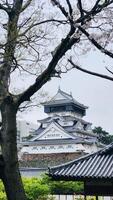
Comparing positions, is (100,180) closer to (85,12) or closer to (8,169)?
(8,169)

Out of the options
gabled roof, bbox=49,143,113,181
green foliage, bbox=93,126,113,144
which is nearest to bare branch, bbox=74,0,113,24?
gabled roof, bbox=49,143,113,181

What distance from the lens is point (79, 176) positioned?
1243 cm

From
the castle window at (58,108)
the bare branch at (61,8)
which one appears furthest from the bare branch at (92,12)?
the castle window at (58,108)

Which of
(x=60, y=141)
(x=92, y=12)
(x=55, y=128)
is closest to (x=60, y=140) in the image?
(x=60, y=141)

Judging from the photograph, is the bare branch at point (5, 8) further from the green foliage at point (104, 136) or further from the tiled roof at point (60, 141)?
the green foliage at point (104, 136)

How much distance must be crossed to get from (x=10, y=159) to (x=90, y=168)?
3.77 m

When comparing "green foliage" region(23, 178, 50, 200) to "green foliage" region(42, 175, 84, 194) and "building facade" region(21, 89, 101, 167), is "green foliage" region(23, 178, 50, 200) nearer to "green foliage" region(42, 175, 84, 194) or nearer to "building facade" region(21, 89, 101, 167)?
"green foliage" region(42, 175, 84, 194)

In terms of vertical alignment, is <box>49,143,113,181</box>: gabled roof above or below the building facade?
above

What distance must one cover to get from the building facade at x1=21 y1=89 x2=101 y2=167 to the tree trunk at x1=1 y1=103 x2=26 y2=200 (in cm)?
3357

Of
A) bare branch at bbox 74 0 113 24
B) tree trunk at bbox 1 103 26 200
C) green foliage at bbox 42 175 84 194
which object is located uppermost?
bare branch at bbox 74 0 113 24

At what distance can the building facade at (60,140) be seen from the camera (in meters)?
45.8

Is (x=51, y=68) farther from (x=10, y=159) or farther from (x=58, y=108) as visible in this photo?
(x=58, y=108)

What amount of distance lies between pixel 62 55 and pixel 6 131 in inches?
79.6

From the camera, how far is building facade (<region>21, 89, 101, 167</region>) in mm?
45781
